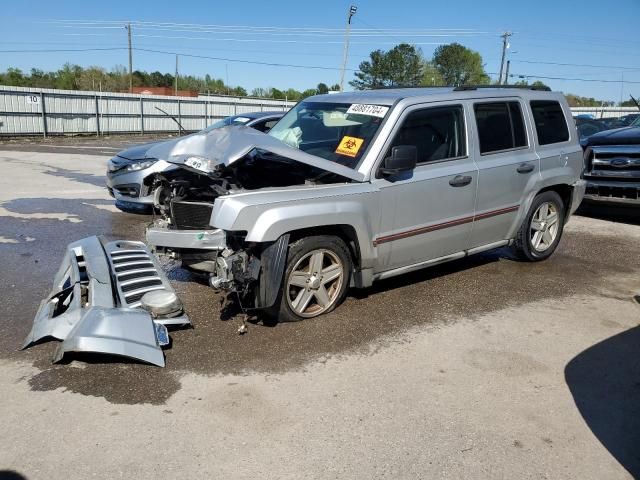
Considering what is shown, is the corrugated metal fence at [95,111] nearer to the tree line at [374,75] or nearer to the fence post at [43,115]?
the fence post at [43,115]

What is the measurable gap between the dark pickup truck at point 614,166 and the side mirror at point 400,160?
558cm

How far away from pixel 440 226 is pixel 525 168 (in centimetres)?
140

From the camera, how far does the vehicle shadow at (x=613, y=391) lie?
2.98m

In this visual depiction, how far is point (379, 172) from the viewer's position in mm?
4574

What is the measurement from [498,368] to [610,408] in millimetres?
733

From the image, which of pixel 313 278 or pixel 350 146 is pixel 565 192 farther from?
pixel 313 278

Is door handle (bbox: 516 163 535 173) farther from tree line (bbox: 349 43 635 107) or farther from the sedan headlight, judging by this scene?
→ tree line (bbox: 349 43 635 107)

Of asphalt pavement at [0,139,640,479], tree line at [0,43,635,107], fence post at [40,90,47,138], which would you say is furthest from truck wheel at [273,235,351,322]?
tree line at [0,43,635,107]

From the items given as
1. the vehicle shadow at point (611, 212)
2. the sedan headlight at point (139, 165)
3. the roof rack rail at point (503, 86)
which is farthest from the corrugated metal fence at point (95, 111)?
the roof rack rail at point (503, 86)

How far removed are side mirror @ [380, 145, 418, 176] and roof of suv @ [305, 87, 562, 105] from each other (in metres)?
0.58

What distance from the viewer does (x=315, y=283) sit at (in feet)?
14.6

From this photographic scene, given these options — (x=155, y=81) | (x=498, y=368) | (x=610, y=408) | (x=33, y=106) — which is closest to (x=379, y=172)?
(x=498, y=368)

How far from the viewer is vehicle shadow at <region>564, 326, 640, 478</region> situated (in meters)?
2.98

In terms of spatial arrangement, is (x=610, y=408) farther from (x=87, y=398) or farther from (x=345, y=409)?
(x=87, y=398)
